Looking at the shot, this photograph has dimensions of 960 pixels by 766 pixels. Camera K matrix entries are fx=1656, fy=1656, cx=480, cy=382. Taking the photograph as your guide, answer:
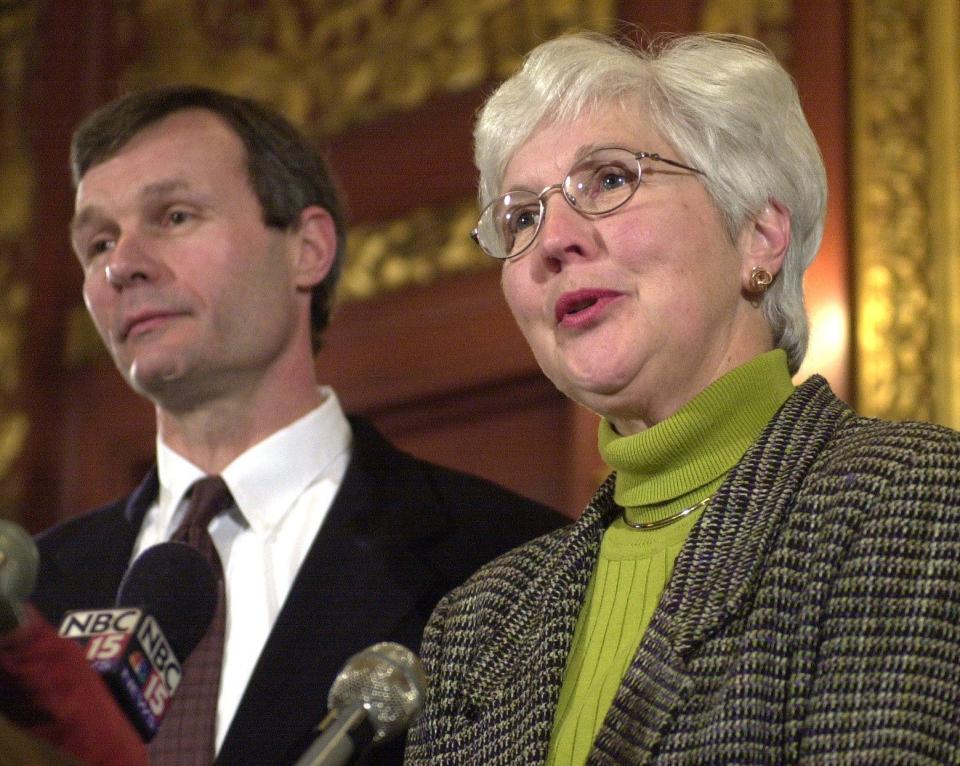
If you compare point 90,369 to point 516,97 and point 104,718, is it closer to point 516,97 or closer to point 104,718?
point 516,97

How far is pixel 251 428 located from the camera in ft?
8.38

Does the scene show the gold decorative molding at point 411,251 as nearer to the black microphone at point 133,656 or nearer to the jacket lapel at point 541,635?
the jacket lapel at point 541,635

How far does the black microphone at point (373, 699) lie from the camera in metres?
1.31

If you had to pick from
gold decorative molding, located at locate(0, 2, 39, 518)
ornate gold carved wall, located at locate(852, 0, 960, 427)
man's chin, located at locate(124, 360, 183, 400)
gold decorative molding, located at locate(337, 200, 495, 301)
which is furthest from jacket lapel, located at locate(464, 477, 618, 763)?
gold decorative molding, located at locate(0, 2, 39, 518)

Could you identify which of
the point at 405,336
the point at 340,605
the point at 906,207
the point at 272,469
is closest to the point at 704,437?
the point at 340,605

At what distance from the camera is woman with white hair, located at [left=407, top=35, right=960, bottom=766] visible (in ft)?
4.74

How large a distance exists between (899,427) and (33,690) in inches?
33.0

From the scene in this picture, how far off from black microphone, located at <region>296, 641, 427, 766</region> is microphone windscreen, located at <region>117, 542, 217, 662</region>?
22.4 inches

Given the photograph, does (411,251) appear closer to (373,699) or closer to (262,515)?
(262,515)

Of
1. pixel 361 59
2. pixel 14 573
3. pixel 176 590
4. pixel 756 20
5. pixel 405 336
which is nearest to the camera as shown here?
pixel 14 573

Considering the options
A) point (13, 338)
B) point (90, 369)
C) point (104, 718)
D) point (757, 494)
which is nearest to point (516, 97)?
point (757, 494)

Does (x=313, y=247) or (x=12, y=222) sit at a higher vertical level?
(x=313, y=247)

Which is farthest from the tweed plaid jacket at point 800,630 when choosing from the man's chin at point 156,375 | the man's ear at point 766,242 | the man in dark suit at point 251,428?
the man's chin at point 156,375

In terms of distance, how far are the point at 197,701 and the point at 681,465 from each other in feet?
2.65
